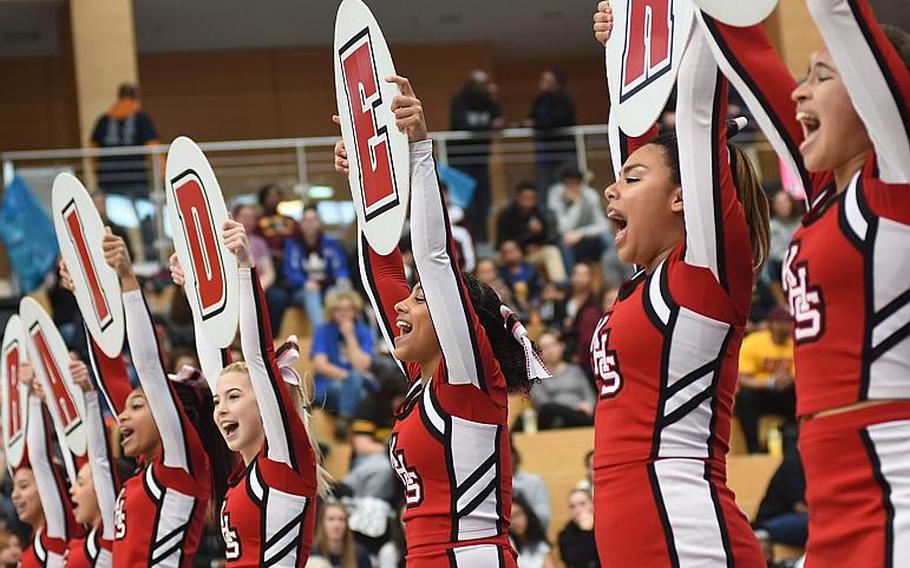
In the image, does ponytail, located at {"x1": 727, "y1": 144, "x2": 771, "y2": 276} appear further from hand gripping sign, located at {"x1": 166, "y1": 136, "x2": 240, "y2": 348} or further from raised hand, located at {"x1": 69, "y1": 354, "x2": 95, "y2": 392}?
raised hand, located at {"x1": 69, "y1": 354, "x2": 95, "y2": 392}

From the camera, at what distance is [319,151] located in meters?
14.9

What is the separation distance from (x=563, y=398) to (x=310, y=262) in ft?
8.62

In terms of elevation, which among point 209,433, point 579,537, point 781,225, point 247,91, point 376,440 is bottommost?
point 579,537

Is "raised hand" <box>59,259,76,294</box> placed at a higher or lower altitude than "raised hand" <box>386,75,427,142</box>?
lower

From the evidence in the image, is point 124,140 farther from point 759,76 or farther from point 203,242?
point 759,76

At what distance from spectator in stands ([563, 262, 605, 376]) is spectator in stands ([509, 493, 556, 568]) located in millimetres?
2457

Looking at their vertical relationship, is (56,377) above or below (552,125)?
below

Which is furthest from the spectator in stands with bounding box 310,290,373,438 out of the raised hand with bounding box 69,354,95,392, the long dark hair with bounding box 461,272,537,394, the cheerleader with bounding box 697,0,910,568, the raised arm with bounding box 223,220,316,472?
the cheerleader with bounding box 697,0,910,568

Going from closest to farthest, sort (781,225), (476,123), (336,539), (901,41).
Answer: (901,41) < (336,539) < (781,225) < (476,123)

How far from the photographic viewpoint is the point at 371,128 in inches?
172

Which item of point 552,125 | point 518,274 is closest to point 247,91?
point 552,125

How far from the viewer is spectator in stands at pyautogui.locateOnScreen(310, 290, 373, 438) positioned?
1028 cm

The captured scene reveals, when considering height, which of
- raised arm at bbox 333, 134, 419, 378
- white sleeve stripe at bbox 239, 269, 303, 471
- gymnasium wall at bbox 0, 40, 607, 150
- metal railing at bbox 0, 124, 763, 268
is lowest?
white sleeve stripe at bbox 239, 269, 303, 471

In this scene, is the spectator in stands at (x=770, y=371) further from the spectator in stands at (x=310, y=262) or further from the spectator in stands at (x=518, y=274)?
the spectator in stands at (x=310, y=262)
